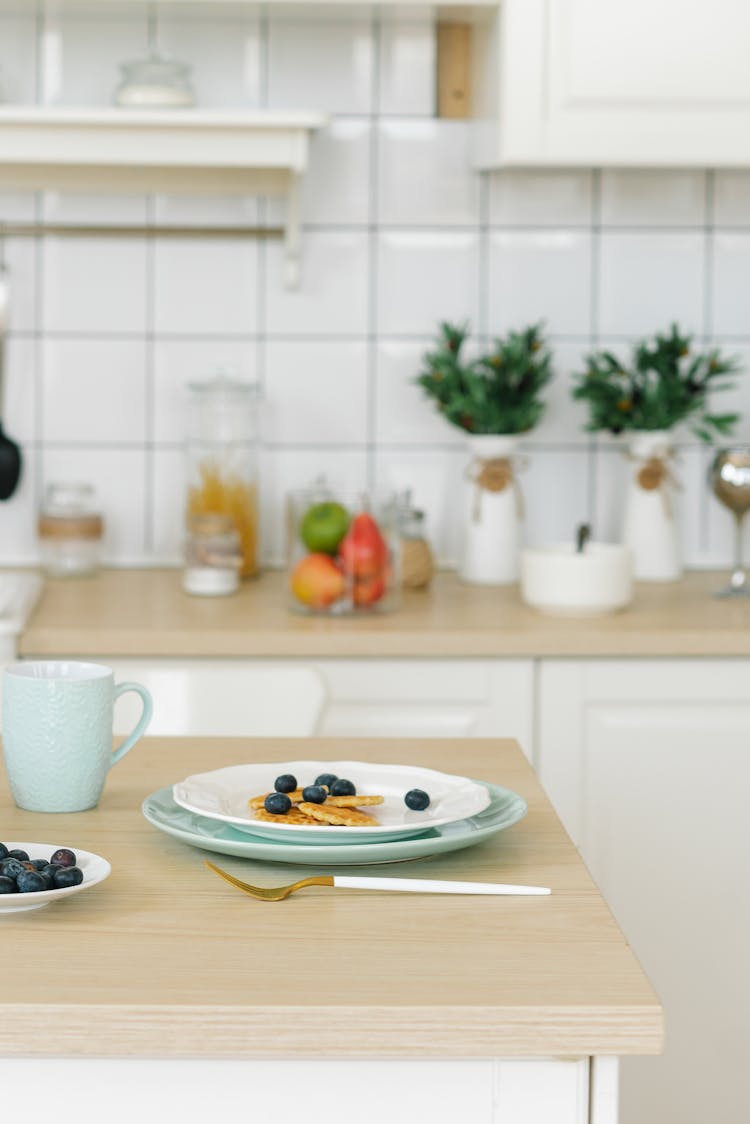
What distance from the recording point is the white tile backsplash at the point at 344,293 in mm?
2523

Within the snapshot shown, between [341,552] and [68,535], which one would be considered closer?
[341,552]

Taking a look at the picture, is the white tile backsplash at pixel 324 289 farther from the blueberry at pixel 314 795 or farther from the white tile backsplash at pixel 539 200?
the blueberry at pixel 314 795

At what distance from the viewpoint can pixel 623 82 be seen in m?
2.18

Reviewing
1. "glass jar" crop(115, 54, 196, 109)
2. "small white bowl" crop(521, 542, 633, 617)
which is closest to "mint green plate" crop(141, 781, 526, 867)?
"small white bowl" crop(521, 542, 633, 617)

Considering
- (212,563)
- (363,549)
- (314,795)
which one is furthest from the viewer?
(212,563)

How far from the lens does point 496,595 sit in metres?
2.31

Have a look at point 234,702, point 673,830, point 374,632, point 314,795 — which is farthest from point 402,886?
point 673,830

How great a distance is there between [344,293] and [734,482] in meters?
0.75

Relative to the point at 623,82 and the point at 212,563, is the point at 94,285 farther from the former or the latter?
the point at 623,82

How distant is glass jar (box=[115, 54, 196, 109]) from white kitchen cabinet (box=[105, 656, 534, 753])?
0.86m

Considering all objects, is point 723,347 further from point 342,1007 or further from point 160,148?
point 342,1007

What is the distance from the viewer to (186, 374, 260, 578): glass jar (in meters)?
2.38

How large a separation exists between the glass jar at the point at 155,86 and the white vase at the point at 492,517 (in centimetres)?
70

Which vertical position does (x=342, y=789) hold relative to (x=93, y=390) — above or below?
below
